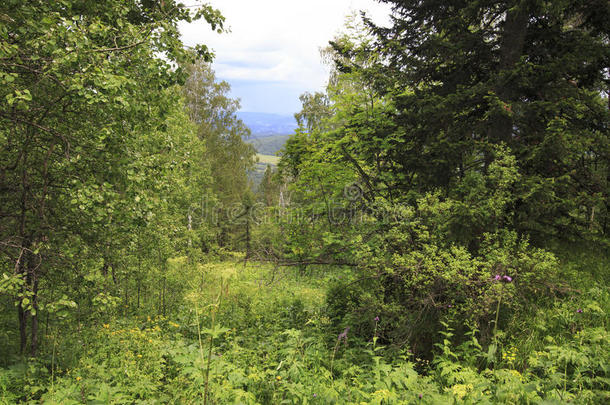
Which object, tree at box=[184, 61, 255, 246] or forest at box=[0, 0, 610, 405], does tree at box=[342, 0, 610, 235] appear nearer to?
forest at box=[0, 0, 610, 405]

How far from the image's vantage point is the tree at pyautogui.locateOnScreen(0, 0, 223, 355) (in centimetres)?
341

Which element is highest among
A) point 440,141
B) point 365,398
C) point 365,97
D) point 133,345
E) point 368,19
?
point 368,19

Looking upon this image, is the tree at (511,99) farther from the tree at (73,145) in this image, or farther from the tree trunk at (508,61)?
the tree at (73,145)

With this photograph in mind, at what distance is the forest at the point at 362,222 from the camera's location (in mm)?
3160

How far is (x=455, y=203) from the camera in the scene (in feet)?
14.7

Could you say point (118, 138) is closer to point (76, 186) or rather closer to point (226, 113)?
point (76, 186)

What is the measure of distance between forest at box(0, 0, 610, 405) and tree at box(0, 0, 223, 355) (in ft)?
0.10

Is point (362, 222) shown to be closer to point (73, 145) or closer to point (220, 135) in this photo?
point (73, 145)

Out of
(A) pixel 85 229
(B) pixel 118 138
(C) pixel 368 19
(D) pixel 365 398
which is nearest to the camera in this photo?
(D) pixel 365 398

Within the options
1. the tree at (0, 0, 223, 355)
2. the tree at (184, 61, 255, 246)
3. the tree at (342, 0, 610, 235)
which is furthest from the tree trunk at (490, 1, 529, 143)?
the tree at (184, 61, 255, 246)

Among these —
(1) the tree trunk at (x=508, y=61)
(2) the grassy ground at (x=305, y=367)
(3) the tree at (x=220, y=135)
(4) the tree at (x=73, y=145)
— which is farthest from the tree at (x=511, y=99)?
(3) the tree at (x=220, y=135)

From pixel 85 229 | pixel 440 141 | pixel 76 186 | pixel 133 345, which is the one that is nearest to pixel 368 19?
pixel 440 141

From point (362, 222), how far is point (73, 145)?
4674 mm

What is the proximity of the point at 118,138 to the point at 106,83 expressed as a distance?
2.98 ft
